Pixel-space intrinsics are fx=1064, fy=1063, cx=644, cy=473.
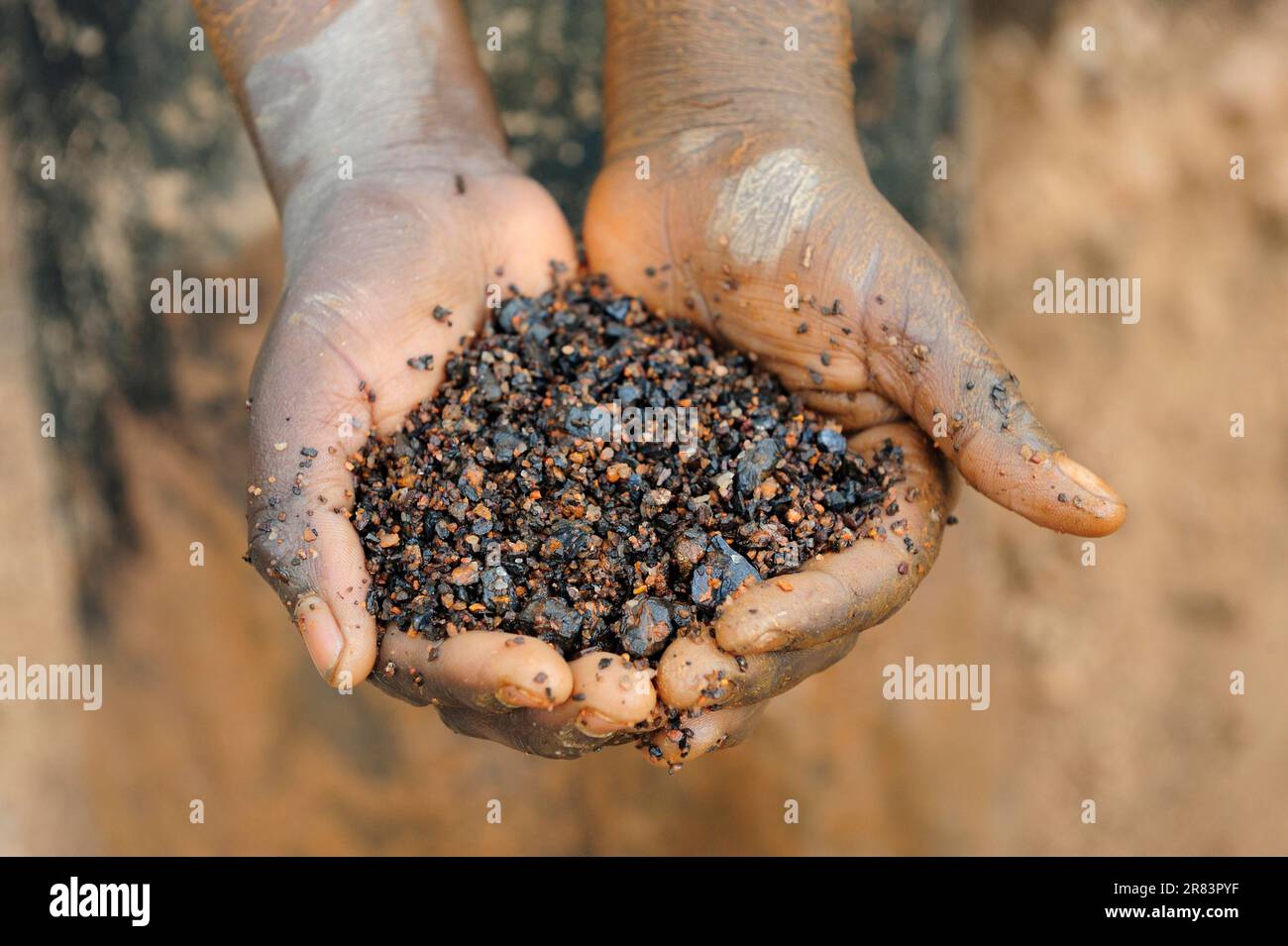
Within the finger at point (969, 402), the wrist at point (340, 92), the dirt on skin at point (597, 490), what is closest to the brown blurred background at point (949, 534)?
the wrist at point (340, 92)

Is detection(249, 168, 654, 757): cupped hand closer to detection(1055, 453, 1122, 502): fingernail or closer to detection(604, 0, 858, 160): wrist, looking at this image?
detection(604, 0, 858, 160): wrist

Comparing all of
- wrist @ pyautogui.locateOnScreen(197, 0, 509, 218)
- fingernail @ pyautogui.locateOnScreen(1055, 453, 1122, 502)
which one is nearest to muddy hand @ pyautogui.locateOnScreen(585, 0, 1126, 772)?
fingernail @ pyautogui.locateOnScreen(1055, 453, 1122, 502)

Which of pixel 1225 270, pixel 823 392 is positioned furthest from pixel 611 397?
pixel 1225 270

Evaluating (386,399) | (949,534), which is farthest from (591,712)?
(949,534)

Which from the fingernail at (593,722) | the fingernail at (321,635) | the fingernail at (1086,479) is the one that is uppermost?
the fingernail at (1086,479)

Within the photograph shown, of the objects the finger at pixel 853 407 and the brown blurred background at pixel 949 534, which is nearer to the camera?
the finger at pixel 853 407

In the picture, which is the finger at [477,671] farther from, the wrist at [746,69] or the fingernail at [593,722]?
the wrist at [746,69]
